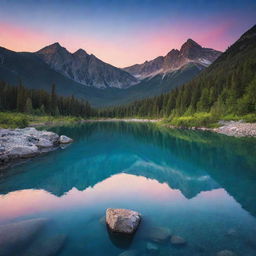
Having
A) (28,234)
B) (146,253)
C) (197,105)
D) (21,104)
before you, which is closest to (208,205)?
(146,253)

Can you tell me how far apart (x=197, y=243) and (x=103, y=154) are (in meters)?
23.0

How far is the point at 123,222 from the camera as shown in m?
8.98

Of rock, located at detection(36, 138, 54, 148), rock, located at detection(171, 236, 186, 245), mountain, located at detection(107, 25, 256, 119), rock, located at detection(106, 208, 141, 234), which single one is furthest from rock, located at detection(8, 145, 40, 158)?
mountain, located at detection(107, 25, 256, 119)

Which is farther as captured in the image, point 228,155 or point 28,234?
point 228,155

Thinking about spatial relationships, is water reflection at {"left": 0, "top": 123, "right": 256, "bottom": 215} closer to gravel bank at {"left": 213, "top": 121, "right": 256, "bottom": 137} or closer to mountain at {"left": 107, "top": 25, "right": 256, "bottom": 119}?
gravel bank at {"left": 213, "top": 121, "right": 256, "bottom": 137}

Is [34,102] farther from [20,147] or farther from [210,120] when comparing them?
[210,120]

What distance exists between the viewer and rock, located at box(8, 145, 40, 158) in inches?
894

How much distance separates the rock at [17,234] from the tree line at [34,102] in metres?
82.0

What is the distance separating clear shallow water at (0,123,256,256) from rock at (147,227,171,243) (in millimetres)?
287

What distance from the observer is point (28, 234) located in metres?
8.69

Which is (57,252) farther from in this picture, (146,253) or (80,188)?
(80,188)

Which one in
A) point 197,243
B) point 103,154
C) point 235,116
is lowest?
point 103,154

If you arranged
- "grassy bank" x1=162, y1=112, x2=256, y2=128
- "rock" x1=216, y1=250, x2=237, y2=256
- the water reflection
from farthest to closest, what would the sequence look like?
1. "grassy bank" x1=162, y1=112, x2=256, y2=128
2. the water reflection
3. "rock" x1=216, y1=250, x2=237, y2=256

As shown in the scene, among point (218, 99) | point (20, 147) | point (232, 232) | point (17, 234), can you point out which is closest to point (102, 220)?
point (17, 234)
